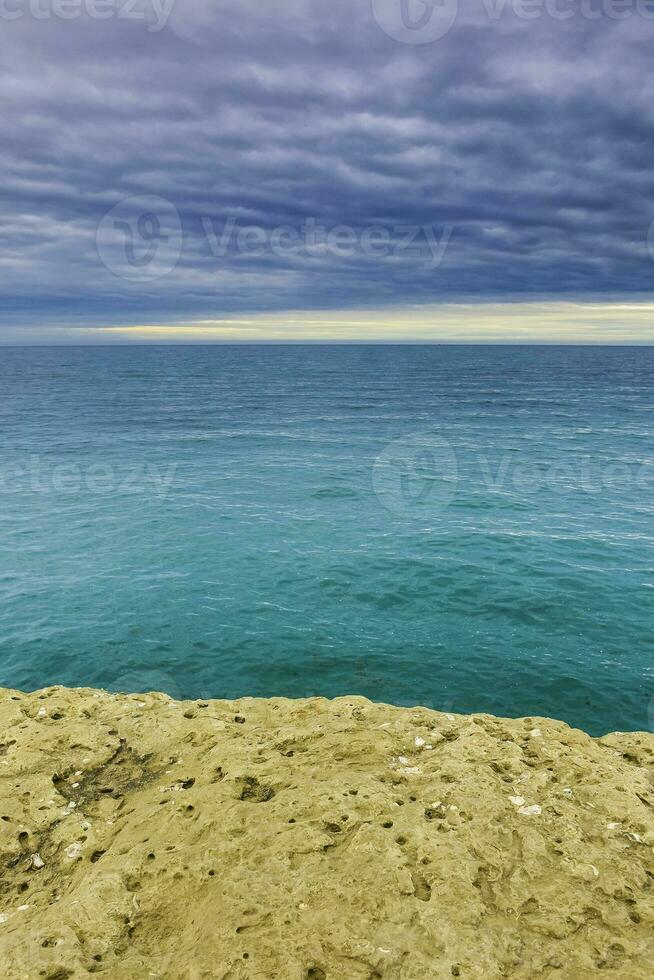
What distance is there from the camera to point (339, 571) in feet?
78.5

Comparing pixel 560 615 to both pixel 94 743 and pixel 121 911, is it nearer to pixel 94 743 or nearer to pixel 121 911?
pixel 94 743

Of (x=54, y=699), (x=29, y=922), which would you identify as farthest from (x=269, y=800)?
(x=54, y=699)

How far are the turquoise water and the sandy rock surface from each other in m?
6.10

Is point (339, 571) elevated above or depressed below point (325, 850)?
below

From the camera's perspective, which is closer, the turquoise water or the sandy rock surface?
the sandy rock surface

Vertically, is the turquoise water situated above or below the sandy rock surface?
below

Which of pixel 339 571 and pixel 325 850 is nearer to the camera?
pixel 325 850

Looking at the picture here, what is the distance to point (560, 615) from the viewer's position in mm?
20062

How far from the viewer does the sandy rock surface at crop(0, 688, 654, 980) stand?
19.9 feet

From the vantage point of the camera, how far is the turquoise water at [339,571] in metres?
17.0

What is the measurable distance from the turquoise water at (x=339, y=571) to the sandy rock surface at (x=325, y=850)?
20.0ft

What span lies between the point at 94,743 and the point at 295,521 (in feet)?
67.6

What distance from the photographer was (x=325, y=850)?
743 cm

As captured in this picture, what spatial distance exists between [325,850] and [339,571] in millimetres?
16565
